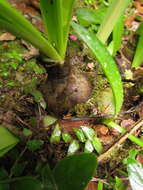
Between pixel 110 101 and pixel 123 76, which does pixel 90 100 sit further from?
pixel 123 76

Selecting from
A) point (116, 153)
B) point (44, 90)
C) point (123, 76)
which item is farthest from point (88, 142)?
point (123, 76)

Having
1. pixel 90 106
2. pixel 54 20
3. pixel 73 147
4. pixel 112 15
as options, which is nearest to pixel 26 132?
pixel 73 147

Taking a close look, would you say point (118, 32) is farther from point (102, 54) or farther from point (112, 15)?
point (102, 54)

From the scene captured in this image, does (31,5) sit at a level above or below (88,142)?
above

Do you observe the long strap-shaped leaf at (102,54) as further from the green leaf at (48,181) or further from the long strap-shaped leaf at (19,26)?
the green leaf at (48,181)

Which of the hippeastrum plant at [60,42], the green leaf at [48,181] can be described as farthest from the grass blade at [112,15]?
the green leaf at [48,181]

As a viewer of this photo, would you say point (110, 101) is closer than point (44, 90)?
No
